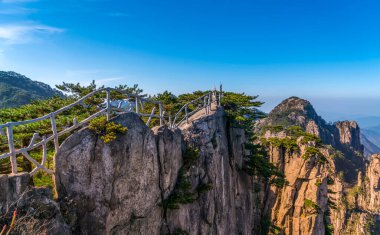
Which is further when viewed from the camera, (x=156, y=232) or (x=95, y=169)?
(x=156, y=232)

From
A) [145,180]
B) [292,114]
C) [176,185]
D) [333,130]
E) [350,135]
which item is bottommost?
[350,135]

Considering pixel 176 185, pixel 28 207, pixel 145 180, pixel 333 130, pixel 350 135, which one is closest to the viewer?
pixel 28 207

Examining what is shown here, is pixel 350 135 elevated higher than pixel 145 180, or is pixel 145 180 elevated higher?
pixel 145 180

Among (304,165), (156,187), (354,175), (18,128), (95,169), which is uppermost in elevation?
(18,128)

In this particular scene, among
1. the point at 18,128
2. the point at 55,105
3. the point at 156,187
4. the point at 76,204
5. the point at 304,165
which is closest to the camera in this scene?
the point at 76,204

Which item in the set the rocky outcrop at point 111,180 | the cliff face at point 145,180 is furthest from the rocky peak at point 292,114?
the rocky outcrop at point 111,180

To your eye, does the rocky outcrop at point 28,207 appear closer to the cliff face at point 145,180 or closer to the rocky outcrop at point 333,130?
the cliff face at point 145,180

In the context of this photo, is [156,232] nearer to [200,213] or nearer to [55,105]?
[200,213]

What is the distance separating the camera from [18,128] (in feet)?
31.6

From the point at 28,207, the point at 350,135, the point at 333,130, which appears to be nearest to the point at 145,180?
the point at 28,207

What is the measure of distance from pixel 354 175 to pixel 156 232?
129315 millimetres

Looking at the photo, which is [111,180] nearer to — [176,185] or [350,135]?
[176,185]

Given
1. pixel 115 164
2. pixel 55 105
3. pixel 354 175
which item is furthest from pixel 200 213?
pixel 354 175

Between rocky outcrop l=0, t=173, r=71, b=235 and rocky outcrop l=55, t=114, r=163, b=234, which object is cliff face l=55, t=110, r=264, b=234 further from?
rocky outcrop l=0, t=173, r=71, b=235
